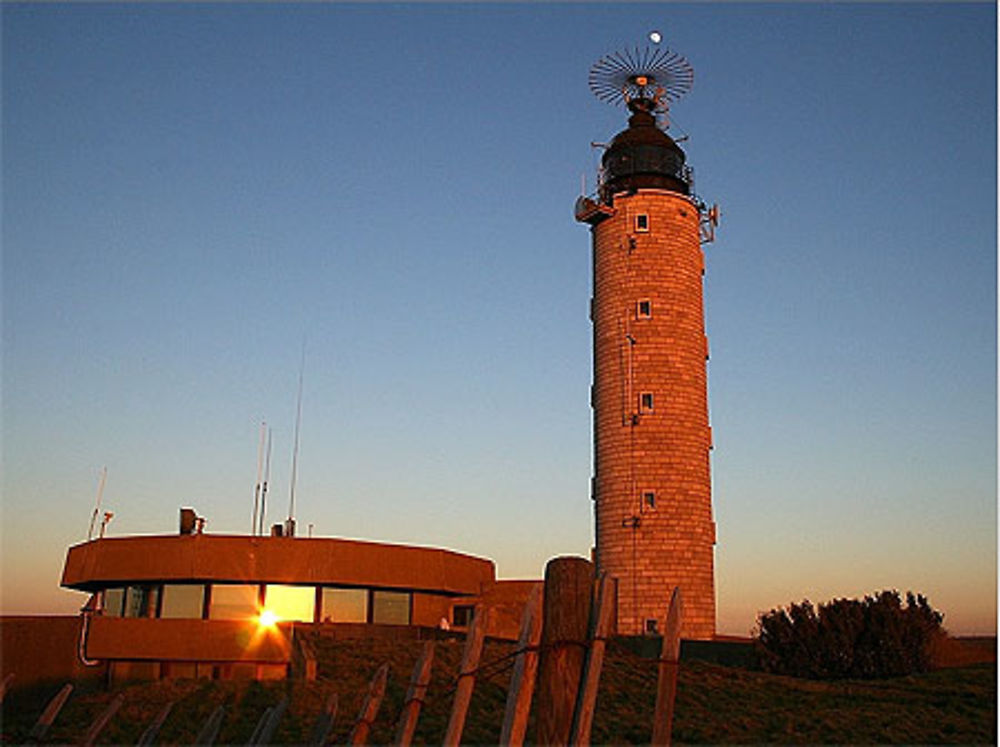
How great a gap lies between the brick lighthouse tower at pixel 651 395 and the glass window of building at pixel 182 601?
1484cm

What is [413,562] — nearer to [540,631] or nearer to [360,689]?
[360,689]

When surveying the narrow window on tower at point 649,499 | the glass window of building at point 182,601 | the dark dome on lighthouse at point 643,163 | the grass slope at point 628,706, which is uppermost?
the dark dome on lighthouse at point 643,163

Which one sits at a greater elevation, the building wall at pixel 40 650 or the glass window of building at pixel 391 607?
the glass window of building at pixel 391 607

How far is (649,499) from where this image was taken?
122 feet

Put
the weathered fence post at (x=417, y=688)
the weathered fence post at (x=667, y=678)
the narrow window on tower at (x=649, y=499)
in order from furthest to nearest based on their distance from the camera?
the narrow window on tower at (x=649, y=499), the weathered fence post at (x=417, y=688), the weathered fence post at (x=667, y=678)

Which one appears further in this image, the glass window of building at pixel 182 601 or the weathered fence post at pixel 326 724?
the glass window of building at pixel 182 601

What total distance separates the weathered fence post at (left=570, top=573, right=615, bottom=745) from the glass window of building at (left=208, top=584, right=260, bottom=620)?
2491cm

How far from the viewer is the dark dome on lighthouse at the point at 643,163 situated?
41.3 metres

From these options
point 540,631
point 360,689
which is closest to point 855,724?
point 360,689

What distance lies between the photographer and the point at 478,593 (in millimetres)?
36000

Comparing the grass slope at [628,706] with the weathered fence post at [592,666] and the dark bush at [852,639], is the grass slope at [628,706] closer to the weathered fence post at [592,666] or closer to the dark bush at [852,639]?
the dark bush at [852,639]

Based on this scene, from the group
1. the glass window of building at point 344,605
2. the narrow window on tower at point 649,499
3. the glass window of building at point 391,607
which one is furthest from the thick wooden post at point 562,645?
the narrow window on tower at point 649,499

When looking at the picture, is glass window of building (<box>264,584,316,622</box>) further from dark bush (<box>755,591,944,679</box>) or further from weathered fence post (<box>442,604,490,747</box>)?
weathered fence post (<box>442,604,490,747</box>)

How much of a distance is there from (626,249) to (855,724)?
24185mm
